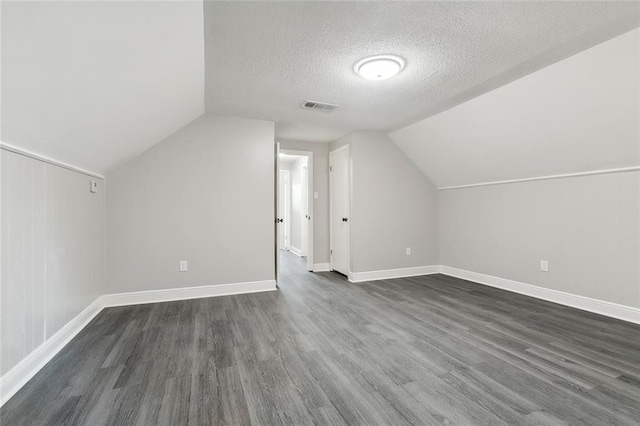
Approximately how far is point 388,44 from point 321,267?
3.73 metres

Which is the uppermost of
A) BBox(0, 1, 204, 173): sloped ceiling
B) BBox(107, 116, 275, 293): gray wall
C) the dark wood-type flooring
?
BBox(0, 1, 204, 173): sloped ceiling

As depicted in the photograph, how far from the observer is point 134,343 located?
2.28 metres

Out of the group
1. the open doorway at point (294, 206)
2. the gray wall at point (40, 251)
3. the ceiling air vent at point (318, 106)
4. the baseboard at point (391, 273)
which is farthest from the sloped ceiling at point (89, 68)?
the open doorway at point (294, 206)

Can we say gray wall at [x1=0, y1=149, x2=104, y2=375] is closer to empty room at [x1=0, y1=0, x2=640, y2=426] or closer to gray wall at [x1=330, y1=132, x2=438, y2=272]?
empty room at [x1=0, y1=0, x2=640, y2=426]

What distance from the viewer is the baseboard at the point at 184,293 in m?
3.24

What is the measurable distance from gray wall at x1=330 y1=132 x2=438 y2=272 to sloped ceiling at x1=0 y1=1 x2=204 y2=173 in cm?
262

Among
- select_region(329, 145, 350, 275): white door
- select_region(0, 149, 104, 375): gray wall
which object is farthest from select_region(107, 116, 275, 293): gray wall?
select_region(329, 145, 350, 275): white door

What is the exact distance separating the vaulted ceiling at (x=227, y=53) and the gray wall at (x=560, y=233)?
58.4 inches

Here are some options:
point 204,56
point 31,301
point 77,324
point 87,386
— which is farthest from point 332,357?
point 204,56

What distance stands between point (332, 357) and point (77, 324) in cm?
220

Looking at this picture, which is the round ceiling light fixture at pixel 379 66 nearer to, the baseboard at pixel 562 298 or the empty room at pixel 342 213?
the empty room at pixel 342 213

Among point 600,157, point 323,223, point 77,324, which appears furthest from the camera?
point 323,223

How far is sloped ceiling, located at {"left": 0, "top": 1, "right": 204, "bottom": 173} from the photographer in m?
1.26

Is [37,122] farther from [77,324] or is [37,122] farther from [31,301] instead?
[77,324]
